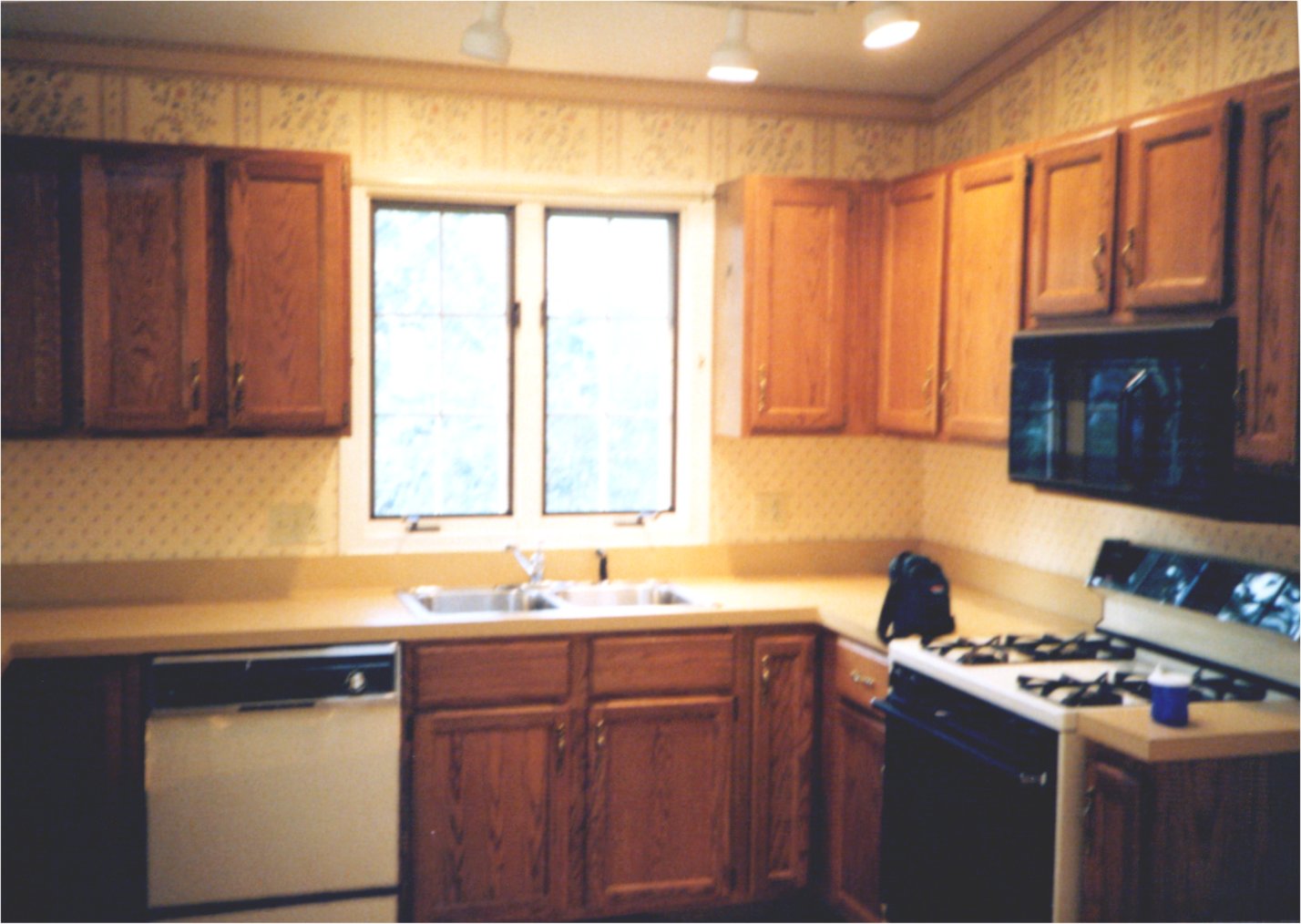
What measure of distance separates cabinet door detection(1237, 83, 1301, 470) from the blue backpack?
95 cm

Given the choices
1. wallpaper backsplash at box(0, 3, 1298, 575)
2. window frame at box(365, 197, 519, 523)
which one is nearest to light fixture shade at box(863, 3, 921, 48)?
wallpaper backsplash at box(0, 3, 1298, 575)

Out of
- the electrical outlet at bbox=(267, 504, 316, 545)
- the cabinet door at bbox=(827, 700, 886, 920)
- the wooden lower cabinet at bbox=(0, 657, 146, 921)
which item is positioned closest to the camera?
the wooden lower cabinet at bbox=(0, 657, 146, 921)

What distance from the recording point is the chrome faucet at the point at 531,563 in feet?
13.1

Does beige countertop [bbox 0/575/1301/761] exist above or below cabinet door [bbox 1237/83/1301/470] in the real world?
below

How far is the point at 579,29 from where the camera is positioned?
3662 millimetres

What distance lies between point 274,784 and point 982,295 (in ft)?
7.48

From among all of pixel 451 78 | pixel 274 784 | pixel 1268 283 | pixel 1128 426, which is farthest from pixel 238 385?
pixel 1268 283

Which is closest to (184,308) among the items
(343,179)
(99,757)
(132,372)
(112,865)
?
(132,372)

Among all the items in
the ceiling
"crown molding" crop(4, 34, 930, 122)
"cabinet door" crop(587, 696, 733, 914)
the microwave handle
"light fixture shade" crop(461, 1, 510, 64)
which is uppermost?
the ceiling

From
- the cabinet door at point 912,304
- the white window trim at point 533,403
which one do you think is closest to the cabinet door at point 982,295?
the cabinet door at point 912,304

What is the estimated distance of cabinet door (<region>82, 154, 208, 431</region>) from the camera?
11.1 feet

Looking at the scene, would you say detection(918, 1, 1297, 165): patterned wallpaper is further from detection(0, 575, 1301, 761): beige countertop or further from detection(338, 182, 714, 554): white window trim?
detection(0, 575, 1301, 761): beige countertop

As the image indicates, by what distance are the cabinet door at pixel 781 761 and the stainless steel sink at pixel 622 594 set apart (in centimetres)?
40

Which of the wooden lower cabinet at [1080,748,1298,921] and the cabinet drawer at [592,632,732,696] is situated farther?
the cabinet drawer at [592,632,732,696]
